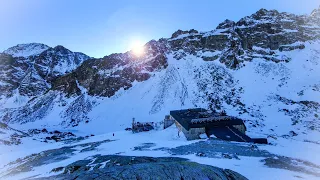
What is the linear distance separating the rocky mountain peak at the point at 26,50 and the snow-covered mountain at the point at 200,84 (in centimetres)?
3316

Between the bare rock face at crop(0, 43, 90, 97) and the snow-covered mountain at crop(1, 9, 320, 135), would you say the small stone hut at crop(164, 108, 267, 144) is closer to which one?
the snow-covered mountain at crop(1, 9, 320, 135)

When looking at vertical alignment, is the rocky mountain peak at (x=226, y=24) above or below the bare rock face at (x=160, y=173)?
above

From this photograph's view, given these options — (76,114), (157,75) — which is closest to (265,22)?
(157,75)

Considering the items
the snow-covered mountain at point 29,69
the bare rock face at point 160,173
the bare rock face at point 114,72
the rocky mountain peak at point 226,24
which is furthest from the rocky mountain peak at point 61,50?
the bare rock face at point 160,173

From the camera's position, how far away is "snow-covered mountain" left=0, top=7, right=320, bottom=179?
203ft

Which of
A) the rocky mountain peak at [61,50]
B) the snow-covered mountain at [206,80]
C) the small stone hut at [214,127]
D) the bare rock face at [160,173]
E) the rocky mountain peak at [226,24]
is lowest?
the small stone hut at [214,127]

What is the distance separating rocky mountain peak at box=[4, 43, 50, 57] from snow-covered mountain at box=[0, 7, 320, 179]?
109ft

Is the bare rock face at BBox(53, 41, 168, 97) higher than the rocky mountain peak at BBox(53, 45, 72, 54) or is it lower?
lower

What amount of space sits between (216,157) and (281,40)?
3282 inches

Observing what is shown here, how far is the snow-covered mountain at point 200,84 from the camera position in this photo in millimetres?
61875

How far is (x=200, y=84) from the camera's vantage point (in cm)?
7806

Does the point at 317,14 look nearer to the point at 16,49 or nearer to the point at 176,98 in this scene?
the point at 176,98

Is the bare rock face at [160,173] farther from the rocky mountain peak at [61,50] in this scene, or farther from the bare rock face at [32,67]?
the rocky mountain peak at [61,50]

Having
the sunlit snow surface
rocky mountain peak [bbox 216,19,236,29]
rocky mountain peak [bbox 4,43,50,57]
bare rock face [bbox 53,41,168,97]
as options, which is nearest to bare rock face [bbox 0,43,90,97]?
rocky mountain peak [bbox 4,43,50,57]
